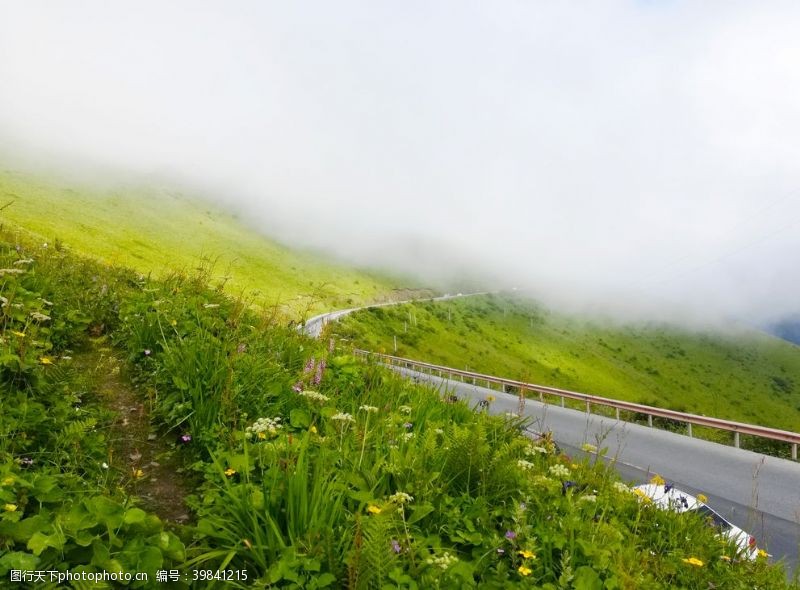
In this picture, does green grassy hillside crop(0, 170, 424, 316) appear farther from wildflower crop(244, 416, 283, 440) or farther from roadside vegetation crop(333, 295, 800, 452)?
wildflower crop(244, 416, 283, 440)

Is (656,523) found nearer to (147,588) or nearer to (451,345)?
(147,588)

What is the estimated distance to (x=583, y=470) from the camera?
5.38 m

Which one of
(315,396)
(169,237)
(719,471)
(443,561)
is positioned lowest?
(719,471)

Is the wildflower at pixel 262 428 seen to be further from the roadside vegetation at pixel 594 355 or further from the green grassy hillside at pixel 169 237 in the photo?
the roadside vegetation at pixel 594 355

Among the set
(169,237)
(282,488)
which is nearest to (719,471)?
(282,488)

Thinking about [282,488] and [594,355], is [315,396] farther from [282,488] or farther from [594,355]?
[594,355]

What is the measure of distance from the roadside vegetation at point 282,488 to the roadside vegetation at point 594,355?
211 feet

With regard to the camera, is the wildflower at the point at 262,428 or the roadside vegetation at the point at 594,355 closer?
the wildflower at the point at 262,428

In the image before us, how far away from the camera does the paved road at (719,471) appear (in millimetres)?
9008

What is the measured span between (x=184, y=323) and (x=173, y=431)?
2.20 meters

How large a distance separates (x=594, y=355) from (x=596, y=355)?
3.40 ft

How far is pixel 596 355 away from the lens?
13988cm

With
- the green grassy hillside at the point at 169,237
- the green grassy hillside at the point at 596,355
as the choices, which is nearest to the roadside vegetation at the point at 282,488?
the green grassy hillside at the point at 169,237

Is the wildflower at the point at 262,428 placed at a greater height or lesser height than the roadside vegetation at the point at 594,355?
greater
